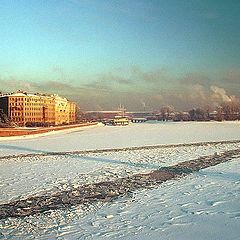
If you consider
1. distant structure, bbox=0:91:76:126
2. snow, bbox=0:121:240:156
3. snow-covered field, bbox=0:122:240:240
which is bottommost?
snow, bbox=0:121:240:156

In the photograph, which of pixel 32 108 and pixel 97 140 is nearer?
pixel 97 140

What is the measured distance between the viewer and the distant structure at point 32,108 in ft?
237

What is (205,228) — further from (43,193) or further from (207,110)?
(207,110)

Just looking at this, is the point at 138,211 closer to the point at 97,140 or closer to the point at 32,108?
the point at 97,140

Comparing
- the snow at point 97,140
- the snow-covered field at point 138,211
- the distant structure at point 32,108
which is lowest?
the snow at point 97,140

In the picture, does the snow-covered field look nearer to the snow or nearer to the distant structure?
the snow

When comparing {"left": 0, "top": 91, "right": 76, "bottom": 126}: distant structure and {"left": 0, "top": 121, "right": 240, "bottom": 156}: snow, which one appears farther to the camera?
{"left": 0, "top": 91, "right": 76, "bottom": 126}: distant structure

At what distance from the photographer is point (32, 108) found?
251ft

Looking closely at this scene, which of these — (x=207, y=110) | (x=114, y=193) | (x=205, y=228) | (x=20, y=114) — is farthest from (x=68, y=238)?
(x=207, y=110)

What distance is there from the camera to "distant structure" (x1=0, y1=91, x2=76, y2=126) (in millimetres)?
72375

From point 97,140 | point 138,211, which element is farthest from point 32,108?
point 138,211

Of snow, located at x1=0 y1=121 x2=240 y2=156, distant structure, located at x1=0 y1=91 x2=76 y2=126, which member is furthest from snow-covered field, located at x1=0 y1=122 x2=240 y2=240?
distant structure, located at x1=0 y1=91 x2=76 y2=126

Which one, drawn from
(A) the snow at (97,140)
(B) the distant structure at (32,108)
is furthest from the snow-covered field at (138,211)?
(B) the distant structure at (32,108)

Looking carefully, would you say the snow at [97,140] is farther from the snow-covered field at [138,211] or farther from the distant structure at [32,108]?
the distant structure at [32,108]
